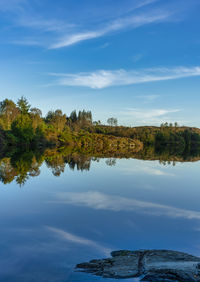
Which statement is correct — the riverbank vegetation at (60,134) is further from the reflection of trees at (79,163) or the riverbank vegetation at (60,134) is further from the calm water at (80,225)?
the calm water at (80,225)

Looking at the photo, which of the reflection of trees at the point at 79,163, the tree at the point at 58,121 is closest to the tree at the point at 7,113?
the tree at the point at 58,121

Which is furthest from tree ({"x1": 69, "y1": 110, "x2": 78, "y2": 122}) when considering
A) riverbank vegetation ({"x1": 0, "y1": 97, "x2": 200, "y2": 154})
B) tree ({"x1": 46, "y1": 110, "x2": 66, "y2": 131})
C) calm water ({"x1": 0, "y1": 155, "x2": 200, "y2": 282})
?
calm water ({"x1": 0, "y1": 155, "x2": 200, "y2": 282})

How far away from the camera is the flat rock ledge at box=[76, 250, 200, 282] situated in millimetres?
5301

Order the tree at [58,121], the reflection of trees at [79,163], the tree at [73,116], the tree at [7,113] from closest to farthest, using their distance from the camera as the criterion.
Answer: the reflection of trees at [79,163] → the tree at [7,113] → the tree at [58,121] → the tree at [73,116]

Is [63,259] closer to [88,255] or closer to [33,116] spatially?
[88,255]

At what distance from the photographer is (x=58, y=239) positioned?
7.48 meters

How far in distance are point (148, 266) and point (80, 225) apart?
3469 millimetres

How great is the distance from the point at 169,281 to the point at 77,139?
7636cm

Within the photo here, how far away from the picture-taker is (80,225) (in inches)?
345

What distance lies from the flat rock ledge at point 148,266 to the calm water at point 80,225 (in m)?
0.35

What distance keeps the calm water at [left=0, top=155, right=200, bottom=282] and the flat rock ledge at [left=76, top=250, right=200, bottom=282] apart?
0.35 meters

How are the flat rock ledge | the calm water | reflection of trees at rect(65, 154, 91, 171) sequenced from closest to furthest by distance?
the flat rock ledge < the calm water < reflection of trees at rect(65, 154, 91, 171)

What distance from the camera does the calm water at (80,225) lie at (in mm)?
5988

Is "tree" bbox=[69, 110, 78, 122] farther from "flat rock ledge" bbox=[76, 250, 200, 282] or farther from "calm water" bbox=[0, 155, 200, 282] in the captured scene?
"flat rock ledge" bbox=[76, 250, 200, 282]
